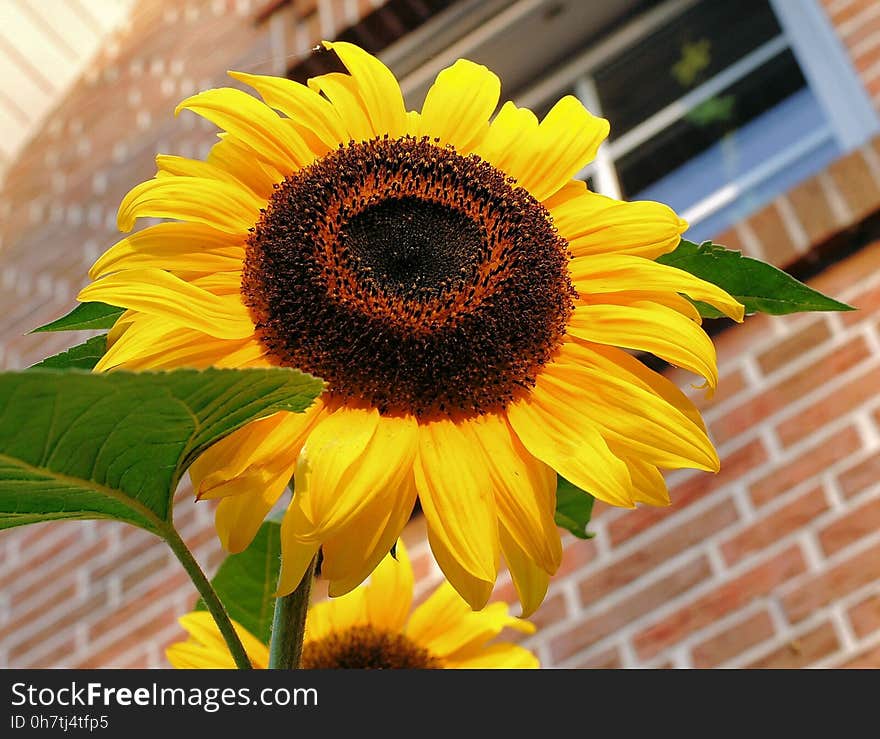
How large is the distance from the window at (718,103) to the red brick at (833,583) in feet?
2.26

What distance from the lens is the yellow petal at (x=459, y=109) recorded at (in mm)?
561

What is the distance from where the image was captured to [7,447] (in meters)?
0.35

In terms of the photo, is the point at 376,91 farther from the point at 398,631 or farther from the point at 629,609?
the point at 629,609

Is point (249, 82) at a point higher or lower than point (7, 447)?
higher

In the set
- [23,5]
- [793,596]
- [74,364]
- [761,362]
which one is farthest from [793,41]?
[74,364]

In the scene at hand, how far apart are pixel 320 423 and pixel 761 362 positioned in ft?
3.94

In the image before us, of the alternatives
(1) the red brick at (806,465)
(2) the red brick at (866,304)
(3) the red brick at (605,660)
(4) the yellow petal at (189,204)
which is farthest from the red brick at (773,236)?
(4) the yellow petal at (189,204)

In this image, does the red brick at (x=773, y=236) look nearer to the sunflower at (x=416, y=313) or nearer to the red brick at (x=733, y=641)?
the red brick at (x=733, y=641)

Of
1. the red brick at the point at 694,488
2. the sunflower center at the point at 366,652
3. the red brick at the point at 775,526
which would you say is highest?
the red brick at the point at 694,488

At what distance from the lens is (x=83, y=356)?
0.49 meters

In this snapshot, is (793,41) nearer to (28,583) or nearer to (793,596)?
(793,596)

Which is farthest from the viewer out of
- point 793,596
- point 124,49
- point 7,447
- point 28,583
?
point 124,49

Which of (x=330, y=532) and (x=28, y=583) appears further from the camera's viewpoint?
(x=28, y=583)

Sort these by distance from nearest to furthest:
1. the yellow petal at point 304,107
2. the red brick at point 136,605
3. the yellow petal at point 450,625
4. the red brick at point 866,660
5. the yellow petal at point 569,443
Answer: the yellow petal at point 569,443 → the yellow petal at point 304,107 → the yellow petal at point 450,625 → the red brick at point 866,660 → the red brick at point 136,605
